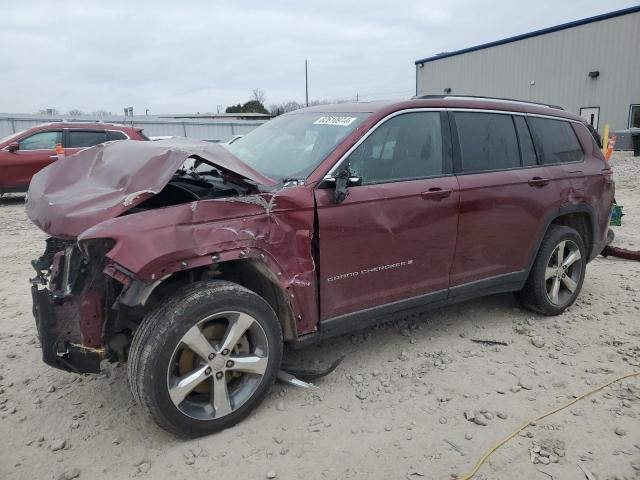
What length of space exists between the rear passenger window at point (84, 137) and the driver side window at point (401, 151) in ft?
30.6

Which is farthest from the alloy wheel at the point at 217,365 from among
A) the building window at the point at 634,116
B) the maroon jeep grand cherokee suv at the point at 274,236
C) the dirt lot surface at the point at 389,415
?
the building window at the point at 634,116

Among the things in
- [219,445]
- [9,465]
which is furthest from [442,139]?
[9,465]

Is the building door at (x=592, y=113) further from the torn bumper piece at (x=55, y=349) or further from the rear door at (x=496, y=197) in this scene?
the torn bumper piece at (x=55, y=349)

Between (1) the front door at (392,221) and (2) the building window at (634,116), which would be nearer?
(1) the front door at (392,221)

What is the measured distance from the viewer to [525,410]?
3.12 metres

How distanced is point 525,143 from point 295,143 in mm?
1988

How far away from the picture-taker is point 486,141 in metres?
3.98

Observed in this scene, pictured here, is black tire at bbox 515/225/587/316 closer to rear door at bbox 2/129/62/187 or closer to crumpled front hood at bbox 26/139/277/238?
crumpled front hood at bbox 26/139/277/238

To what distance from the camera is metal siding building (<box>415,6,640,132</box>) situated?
76.4ft

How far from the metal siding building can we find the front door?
742 inches

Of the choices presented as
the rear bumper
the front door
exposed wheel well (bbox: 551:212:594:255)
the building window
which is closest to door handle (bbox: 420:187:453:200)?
the front door

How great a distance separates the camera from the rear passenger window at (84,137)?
10992 mm

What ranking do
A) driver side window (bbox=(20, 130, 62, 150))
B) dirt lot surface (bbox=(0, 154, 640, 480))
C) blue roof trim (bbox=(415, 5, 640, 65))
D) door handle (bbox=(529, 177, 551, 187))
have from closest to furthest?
dirt lot surface (bbox=(0, 154, 640, 480)) → door handle (bbox=(529, 177, 551, 187)) → driver side window (bbox=(20, 130, 62, 150)) → blue roof trim (bbox=(415, 5, 640, 65))

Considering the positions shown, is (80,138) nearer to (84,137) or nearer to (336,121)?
(84,137)
